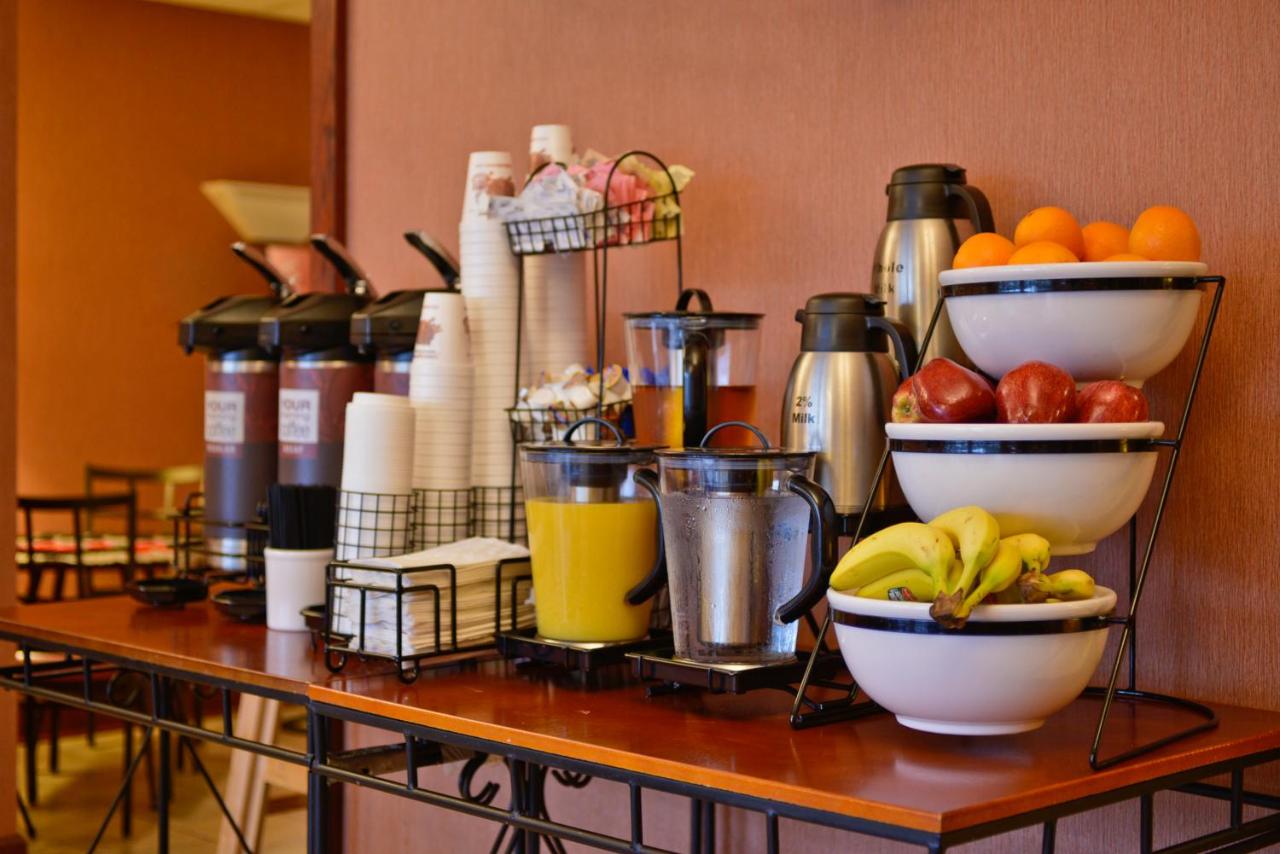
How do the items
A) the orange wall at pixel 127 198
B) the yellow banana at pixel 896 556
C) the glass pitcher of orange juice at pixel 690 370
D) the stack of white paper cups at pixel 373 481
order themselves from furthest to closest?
the orange wall at pixel 127 198 < the stack of white paper cups at pixel 373 481 < the glass pitcher of orange juice at pixel 690 370 < the yellow banana at pixel 896 556

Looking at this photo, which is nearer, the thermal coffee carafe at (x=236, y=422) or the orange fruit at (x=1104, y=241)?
the orange fruit at (x=1104, y=241)

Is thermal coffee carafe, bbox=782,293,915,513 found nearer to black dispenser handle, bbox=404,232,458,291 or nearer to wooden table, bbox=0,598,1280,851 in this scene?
wooden table, bbox=0,598,1280,851

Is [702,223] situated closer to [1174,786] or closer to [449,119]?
[449,119]

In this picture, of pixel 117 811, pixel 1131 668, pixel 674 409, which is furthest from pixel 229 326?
pixel 117 811

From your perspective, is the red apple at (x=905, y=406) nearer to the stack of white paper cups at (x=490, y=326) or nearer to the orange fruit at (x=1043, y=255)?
the orange fruit at (x=1043, y=255)

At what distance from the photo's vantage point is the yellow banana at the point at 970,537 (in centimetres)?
115

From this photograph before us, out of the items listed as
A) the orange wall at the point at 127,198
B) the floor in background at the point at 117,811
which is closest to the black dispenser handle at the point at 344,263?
the floor in background at the point at 117,811

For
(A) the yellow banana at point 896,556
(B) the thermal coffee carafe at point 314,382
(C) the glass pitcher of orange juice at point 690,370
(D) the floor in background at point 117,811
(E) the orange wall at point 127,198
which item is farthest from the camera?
(E) the orange wall at point 127,198

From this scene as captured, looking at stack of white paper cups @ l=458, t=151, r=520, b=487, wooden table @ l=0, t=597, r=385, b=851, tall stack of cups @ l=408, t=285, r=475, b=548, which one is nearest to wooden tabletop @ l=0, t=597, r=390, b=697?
wooden table @ l=0, t=597, r=385, b=851

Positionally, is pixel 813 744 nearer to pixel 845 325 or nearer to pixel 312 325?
pixel 845 325

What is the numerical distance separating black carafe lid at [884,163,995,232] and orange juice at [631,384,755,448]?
0.90 feet

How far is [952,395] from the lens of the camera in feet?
4.24

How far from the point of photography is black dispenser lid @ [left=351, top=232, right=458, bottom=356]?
1901 millimetres

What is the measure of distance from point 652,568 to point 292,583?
0.57 meters
